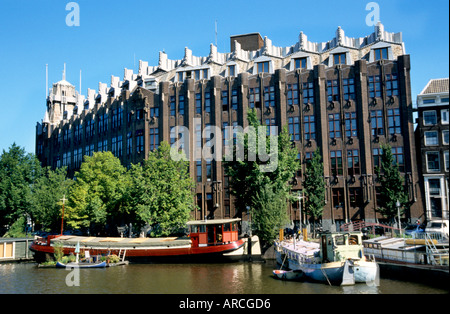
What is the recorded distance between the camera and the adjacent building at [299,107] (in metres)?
59.8

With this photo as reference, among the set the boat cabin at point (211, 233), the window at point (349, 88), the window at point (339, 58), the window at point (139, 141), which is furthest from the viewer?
the window at point (139, 141)

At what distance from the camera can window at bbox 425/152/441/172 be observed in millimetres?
56156

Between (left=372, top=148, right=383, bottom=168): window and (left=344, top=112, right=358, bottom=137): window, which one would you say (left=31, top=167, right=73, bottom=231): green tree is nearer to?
(left=344, top=112, right=358, bottom=137): window

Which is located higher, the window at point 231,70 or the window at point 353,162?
the window at point 231,70

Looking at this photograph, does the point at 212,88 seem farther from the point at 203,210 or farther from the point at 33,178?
the point at 33,178

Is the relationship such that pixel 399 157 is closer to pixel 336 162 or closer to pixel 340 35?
pixel 336 162

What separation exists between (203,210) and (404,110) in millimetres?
32800

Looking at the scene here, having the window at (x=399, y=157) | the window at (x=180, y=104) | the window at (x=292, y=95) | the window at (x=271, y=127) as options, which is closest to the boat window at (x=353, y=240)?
the window at (x=399, y=157)

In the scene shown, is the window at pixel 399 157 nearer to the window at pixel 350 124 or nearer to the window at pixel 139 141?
the window at pixel 350 124

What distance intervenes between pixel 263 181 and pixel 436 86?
1092 inches

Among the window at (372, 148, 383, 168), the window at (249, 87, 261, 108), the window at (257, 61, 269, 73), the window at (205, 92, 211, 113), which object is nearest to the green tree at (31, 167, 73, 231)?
the window at (205, 92, 211, 113)

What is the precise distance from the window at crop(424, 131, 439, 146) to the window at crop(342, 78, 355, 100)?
37.7 ft

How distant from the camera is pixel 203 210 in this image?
6638cm

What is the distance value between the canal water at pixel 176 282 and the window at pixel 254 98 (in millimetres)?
30684
